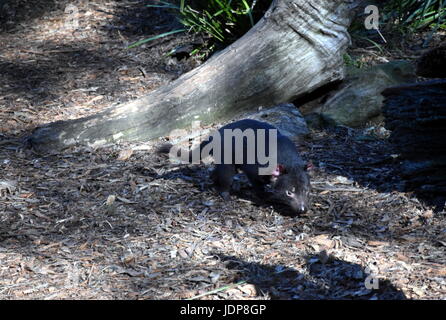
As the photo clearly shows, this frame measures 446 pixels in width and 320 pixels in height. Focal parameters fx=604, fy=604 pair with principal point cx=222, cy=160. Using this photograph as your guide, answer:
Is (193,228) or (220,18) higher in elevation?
(220,18)

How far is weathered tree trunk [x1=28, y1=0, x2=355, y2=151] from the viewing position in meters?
4.89

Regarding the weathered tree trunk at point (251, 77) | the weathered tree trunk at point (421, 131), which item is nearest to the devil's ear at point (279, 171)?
the weathered tree trunk at point (421, 131)

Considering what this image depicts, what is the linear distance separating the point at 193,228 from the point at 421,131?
1.59 meters

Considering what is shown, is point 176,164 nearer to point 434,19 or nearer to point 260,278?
point 260,278

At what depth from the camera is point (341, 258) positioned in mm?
3299

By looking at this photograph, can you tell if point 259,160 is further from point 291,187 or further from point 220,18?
point 220,18

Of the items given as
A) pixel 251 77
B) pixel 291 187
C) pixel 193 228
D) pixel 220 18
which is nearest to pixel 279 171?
pixel 291 187

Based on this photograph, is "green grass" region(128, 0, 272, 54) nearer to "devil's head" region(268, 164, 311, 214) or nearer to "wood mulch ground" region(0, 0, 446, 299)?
"wood mulch ground" region(0, 0, 446, 299)

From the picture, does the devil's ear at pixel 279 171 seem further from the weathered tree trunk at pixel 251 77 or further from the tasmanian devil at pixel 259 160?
the weathered tree trunk at pixel 251 77

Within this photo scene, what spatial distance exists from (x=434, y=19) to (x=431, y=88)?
2771 mm

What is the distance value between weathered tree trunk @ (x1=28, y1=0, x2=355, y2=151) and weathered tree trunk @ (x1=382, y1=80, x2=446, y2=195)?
1180 millimetres

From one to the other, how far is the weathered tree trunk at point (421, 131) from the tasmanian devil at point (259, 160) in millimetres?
673

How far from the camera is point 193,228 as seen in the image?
12.2ft

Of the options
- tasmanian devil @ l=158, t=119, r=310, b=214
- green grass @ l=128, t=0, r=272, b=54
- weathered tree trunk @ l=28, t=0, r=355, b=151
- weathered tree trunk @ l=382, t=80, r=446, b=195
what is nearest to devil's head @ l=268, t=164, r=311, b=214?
tasmanian devil @ l=158, t=119, r=310, b=214
